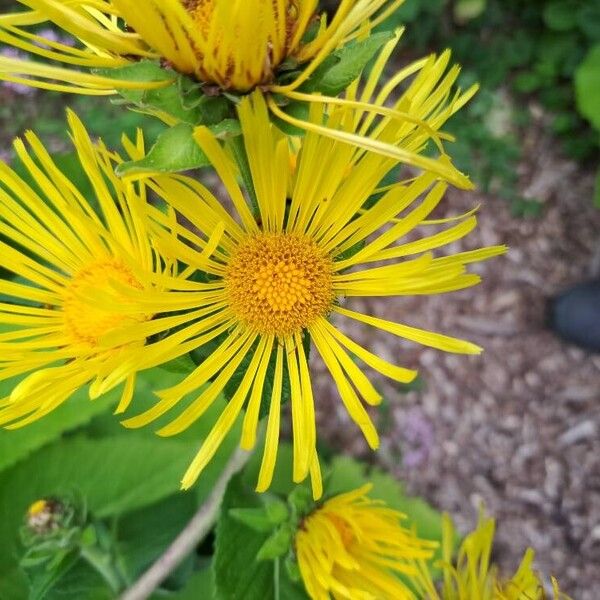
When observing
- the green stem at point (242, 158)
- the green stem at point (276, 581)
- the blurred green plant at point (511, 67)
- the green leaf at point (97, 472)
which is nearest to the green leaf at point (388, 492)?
the green leaf at point (97, 472)

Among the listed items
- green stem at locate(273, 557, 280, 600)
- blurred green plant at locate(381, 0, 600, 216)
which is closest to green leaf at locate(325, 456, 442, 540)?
green stem at locate(273, 557, 280, 600)

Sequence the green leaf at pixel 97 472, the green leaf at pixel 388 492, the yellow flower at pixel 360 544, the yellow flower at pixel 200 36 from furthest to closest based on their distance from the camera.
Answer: the green leaf at pixel 388 492
the green leaf at pixel 97 472
the yellow flower at pixel 360 544
the yellow flower at pixel 200 36

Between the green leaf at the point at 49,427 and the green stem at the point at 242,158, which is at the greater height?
the green stem at the point at 242,158

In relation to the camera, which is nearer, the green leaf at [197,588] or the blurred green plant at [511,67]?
the green leaf at [197,588]

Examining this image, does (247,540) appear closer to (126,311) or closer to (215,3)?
(126,311)

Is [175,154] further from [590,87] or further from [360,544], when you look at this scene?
[590,87]

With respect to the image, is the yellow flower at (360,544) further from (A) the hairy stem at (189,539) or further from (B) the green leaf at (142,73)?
(B) the green leaf at (142,73)

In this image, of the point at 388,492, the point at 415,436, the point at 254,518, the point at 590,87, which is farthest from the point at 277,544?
the point at 590,87
